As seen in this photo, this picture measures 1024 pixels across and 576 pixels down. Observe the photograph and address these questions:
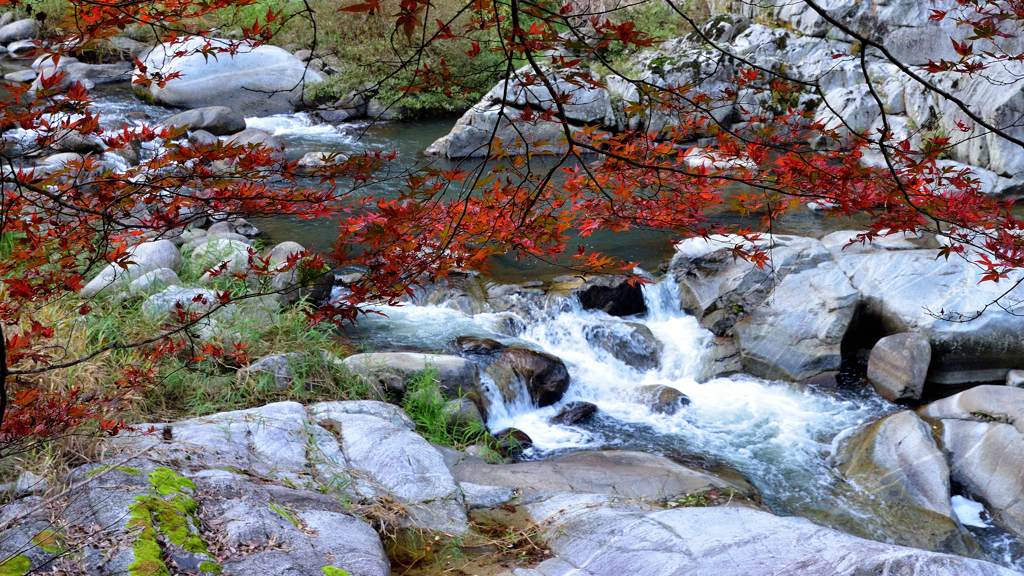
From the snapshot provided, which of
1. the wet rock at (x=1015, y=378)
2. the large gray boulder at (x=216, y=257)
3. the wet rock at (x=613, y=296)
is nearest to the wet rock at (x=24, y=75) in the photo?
the large gray boulder at (x=216, y=257)

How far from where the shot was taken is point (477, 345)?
6258 mm

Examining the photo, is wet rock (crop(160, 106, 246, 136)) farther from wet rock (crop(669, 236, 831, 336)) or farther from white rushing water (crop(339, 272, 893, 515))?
wet rock (crop(669, 236, 831, 336))

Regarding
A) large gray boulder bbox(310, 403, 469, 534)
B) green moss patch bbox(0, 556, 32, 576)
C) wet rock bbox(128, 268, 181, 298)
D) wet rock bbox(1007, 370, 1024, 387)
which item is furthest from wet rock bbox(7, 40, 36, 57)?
wet rock bbox(1007, 370, 1024, 387)

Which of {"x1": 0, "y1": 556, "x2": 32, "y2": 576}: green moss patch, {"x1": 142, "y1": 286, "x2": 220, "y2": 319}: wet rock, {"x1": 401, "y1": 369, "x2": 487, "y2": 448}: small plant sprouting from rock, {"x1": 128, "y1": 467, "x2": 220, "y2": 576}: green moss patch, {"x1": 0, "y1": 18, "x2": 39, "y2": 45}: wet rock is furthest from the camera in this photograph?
{"x1": 0, "y1": 18, "x2": 39, "y2": 45}: wet rock

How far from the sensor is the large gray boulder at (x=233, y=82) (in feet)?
44.9

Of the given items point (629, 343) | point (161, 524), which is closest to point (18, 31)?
point (629, 343)

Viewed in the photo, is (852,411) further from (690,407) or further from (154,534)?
→ (154,534)

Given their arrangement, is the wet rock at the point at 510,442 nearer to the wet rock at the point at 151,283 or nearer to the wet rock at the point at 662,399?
the wet rock at the point at 662,399

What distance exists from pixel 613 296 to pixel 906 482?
346 cm

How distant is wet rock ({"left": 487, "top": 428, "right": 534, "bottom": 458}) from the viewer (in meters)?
4.91

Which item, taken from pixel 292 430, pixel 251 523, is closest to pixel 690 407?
pixel 292 430

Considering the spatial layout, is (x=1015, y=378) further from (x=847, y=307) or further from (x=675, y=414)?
(x=675, y=414)

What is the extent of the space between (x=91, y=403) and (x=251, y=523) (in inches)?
44.4

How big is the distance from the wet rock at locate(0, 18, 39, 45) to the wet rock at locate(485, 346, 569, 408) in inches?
683
